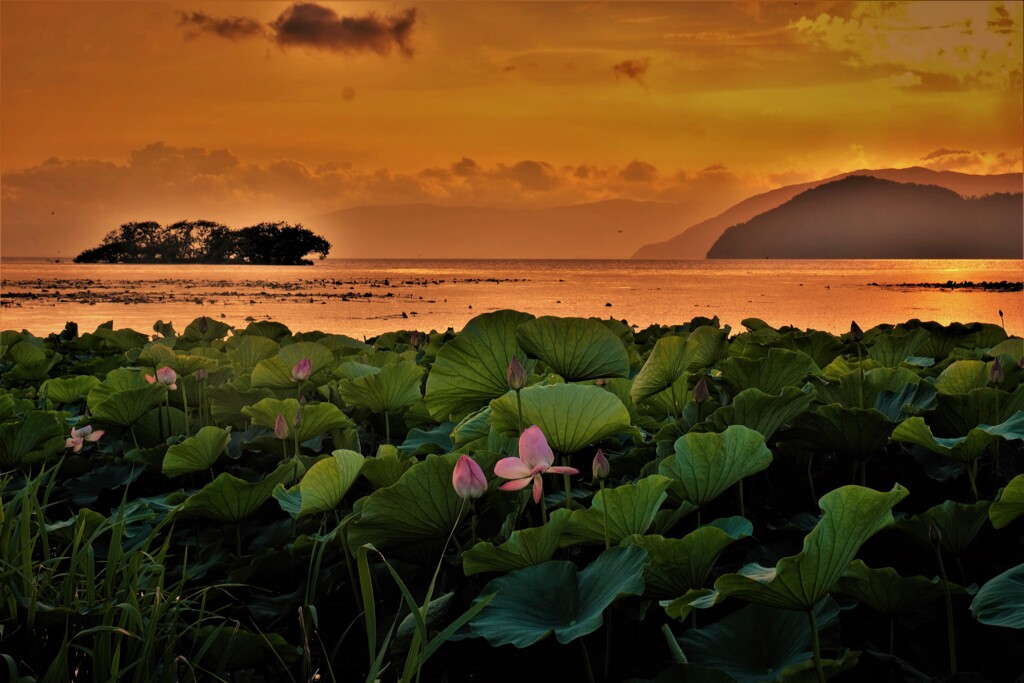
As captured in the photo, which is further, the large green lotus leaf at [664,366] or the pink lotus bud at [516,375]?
the large green lotus leaf at [664,366]

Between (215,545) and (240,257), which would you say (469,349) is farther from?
(240,257)

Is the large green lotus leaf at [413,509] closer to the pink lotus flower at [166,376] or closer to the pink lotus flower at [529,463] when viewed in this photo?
the pink lotus flower at [529,463]

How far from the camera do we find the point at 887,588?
106 centimetres

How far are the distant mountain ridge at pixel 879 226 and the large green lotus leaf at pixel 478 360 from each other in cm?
11608

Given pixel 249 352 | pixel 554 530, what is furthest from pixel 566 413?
pixel 249 352

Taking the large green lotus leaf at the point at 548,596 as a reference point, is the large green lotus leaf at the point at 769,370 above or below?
above

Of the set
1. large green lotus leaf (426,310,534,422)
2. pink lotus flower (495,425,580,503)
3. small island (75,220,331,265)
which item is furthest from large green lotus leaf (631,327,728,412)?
small island (75,220,331,265)

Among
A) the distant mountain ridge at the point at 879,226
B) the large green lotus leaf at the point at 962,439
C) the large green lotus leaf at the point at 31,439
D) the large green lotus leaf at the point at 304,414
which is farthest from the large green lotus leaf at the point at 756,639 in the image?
the distant mountain ridge at the point at 879,226

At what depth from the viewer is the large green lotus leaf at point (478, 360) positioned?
1455 millimetres

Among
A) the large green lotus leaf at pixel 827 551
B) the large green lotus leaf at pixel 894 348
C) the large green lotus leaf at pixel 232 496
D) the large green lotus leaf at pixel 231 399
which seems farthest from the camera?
the large green lotus leaf at pixel 894 348

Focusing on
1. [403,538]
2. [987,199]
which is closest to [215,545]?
[403,538]

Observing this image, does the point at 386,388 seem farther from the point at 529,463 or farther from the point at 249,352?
the point at 249,352

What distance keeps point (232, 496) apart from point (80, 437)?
0.77 metres

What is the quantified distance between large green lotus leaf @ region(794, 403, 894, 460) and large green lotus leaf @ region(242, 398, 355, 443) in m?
0.90
